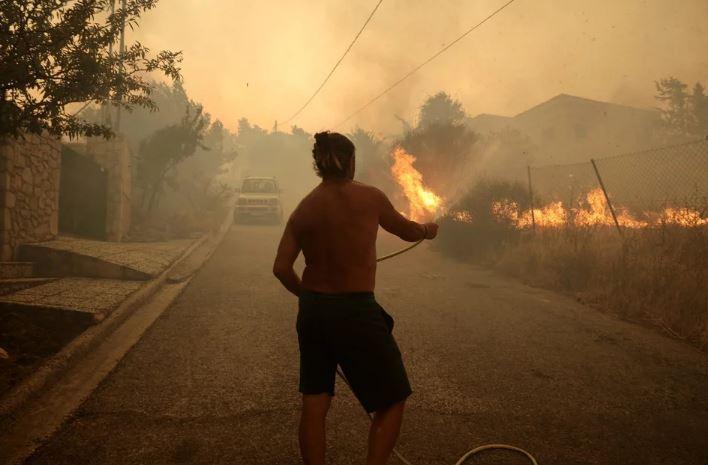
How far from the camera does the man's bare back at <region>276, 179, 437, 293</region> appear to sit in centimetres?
204

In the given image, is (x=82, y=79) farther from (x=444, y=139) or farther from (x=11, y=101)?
(x=444, y=139)

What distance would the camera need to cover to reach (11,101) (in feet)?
13.4

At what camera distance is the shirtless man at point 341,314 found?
2.01m

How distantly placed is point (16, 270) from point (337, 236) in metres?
7.60

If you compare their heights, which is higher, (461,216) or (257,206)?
(257,206)

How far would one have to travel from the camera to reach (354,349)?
2012 mm

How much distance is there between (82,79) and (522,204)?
9897 millimetres

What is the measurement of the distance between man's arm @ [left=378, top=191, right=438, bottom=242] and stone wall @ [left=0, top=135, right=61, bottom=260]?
7.39 meters

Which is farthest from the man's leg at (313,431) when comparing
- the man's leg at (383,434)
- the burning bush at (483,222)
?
the burning bush at (483,222)

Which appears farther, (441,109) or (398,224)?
(441,109)

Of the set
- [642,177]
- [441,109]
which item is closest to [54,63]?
[642,177]

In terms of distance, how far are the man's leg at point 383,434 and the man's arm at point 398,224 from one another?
84cm

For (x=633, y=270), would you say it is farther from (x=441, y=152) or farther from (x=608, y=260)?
(x=441, y=152)

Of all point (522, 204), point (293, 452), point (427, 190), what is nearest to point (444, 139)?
point (427, 190)
